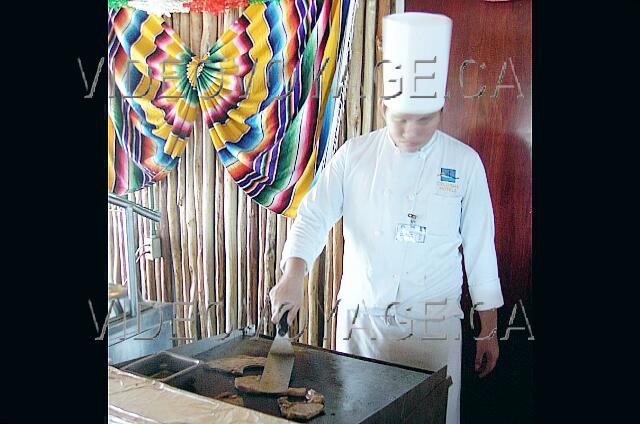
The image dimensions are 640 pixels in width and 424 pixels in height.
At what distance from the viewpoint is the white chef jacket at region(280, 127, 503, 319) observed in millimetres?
1146

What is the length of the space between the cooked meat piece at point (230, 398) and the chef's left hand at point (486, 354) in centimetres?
54

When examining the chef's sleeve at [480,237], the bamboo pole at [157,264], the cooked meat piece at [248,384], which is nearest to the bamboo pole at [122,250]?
the bamboo pole at [157,264]

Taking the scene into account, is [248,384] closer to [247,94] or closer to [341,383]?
[341,383]

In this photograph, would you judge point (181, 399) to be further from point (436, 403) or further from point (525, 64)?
point (525, 64)

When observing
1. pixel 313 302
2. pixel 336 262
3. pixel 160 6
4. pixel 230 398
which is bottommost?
pixel 230 398

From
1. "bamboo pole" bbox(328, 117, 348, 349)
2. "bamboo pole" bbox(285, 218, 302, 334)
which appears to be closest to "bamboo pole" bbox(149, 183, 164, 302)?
"bamboo pole" bbox(285, 218, 302, 334)

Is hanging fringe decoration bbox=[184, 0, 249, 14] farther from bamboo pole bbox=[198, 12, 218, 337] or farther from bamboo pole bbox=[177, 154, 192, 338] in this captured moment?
bamboo pole bbox=[177, 154, 192, 338]

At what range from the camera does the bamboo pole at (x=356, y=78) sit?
1.20 metres

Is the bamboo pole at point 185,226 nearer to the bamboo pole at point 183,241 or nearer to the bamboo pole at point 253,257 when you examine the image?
the bamboo pole at point 183,241

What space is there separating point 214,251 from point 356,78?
538 mm

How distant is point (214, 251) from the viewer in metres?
1.32

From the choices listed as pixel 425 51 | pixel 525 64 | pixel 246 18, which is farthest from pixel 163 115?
pixel 525 64

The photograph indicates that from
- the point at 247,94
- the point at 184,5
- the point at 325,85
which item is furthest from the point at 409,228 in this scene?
the point at 184,5

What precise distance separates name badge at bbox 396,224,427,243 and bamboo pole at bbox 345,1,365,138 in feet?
0.79
